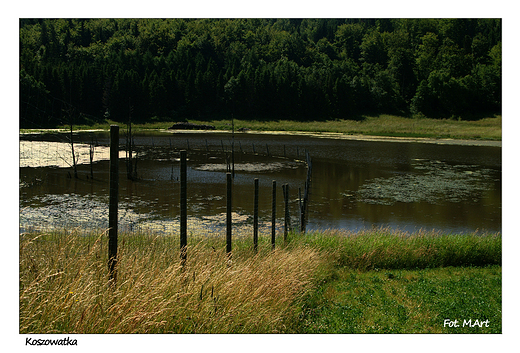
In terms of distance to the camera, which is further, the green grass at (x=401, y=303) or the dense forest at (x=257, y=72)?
the dense forest at (x=257, y=72)

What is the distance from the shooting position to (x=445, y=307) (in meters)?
7.45

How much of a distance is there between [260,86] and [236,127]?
865 inches

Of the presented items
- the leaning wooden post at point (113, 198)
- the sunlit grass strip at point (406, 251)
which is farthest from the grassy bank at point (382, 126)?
the leaning wooden post at point (113, 198)

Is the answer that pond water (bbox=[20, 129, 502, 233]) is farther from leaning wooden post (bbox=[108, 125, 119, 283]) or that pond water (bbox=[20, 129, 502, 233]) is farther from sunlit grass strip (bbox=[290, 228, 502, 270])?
leaning wooden post (bbox=[108, 125, 119, 283])

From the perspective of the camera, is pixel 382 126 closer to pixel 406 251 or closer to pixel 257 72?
pixel 257 72

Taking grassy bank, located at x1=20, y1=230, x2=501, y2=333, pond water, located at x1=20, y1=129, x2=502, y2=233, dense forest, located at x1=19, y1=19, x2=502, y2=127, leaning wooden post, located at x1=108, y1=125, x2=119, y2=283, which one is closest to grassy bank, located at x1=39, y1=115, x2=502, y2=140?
dense forest, located at x1=19, y1=19, x2=502, y2=127

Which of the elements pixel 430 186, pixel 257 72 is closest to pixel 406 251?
pixel 430 186

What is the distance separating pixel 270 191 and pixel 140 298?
19.8 meters

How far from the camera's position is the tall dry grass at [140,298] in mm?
4367

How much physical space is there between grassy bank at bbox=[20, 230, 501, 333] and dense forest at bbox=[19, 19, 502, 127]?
5949cm

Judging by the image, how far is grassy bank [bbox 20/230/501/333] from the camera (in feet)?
14.7

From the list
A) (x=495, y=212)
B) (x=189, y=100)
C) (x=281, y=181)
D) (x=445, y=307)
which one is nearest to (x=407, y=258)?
(x=445, y=307)

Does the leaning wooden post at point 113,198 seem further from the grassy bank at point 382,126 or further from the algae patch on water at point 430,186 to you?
the grassy bank at point 382,126

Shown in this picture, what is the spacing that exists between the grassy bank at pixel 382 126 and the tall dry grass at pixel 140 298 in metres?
68.8
